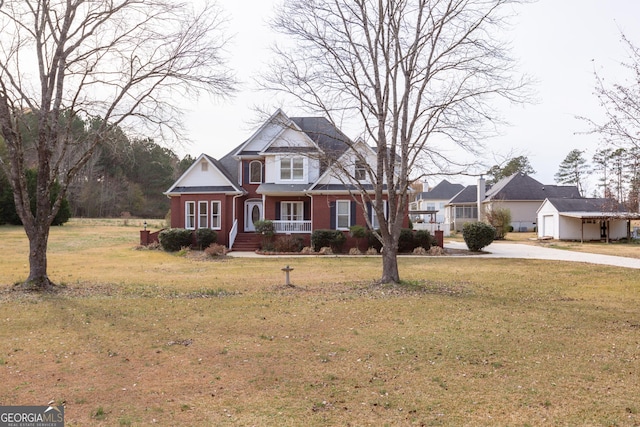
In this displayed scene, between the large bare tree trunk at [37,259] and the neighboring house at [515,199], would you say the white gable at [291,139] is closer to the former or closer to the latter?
the large bare tree trunk at [37,259]

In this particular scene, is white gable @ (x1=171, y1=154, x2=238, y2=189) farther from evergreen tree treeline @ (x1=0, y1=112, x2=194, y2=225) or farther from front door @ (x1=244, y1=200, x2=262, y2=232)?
evergreen tree treeline @ (x1=0, y1=112, x2=194, y2=225)

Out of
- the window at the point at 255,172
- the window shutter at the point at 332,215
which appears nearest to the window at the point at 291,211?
the window at the point at 255,172

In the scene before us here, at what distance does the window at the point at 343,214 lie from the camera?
26.8 m

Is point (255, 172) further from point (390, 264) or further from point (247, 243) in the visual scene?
point (390, 264)

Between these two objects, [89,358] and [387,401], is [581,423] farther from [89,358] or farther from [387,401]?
[89,358]

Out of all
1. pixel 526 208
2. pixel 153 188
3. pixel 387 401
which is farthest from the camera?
pixel 153 188

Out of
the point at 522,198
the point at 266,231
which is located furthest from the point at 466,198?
the point at 266,231

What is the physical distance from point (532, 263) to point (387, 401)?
57.8ft

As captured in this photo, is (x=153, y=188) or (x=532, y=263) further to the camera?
(x=153, y=188)

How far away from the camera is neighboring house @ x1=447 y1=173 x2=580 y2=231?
49.5 m

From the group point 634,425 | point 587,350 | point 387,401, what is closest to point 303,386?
point 387,401

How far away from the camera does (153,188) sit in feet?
235

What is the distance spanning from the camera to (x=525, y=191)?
165 ft

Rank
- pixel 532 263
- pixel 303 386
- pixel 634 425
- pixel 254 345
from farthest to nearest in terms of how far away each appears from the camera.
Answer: pixel 532 263 < pixel 254 345 < pixel 303 386 < pixel 634 425
